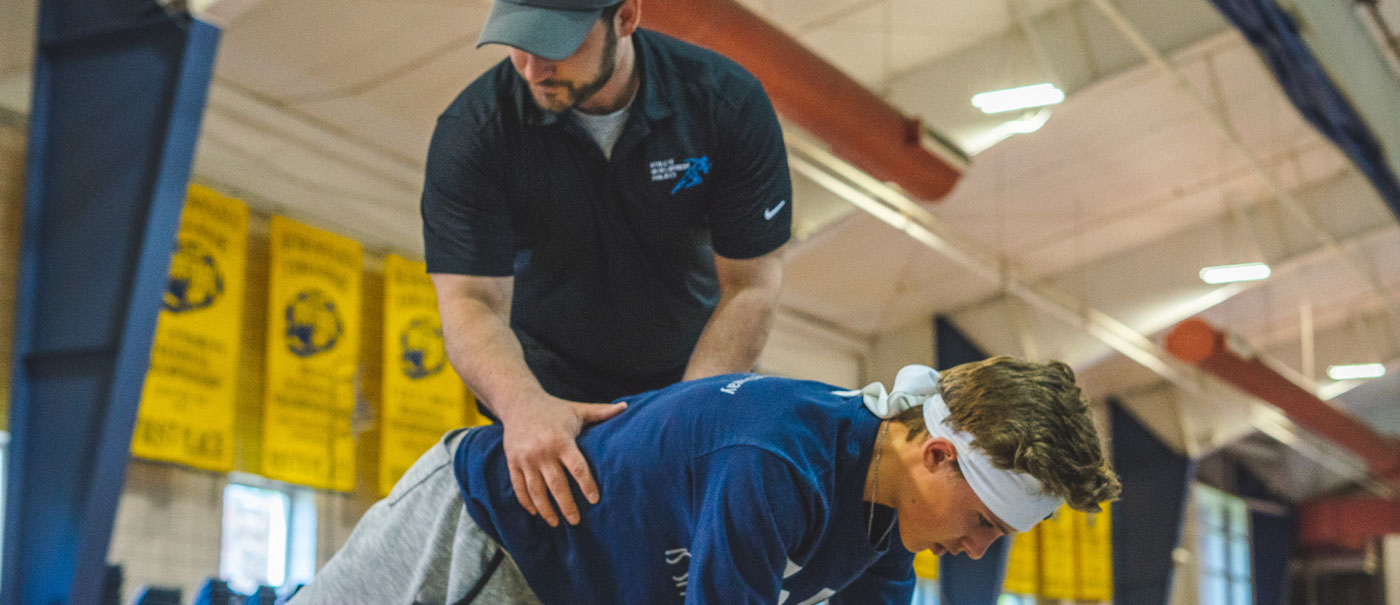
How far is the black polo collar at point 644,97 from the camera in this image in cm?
265

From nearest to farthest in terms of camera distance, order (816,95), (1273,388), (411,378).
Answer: (816,95), (411,378), (1273,388)

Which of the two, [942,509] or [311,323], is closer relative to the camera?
[942,509]

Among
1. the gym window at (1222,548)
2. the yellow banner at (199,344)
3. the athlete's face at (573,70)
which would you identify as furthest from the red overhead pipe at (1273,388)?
the athlete's face at (573,70)

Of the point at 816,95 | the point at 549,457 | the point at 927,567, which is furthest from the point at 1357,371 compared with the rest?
the point at 549,457

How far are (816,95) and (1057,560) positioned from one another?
45.5 feet

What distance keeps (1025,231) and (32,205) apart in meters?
12.4

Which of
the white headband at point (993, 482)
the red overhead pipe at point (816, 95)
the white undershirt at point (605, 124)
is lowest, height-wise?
the white headband at point (993, 482)

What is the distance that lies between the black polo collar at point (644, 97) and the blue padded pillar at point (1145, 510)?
2068 centimetres

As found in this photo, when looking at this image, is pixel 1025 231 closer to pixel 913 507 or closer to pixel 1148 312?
pixel 1148 312

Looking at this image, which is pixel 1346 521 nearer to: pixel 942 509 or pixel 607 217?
pixel 607 217

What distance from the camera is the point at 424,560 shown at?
7.50 feet

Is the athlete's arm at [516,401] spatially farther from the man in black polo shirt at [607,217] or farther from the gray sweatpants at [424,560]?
the gray sweatpants at [424,560]

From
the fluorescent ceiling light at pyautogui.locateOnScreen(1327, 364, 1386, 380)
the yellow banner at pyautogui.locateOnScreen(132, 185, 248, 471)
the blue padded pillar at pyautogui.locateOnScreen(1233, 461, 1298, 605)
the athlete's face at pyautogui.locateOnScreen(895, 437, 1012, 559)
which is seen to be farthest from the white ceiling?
the blue padded pillar at pyautogui.locateOnScreen(1233, 461, 1298, 605)

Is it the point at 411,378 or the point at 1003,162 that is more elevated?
the point at 1003,162
